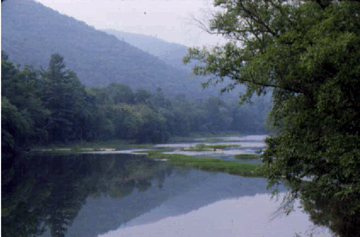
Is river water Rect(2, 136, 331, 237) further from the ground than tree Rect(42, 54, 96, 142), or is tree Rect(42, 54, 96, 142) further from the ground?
tree Rect(42, 54, 96, 142)

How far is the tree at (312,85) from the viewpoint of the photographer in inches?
544

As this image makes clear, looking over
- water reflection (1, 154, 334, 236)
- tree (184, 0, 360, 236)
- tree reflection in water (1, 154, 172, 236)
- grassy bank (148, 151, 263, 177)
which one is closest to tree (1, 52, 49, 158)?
tree reflection in water (1, 154, 172, 236)

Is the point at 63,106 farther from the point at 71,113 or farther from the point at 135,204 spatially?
the point at 135,204

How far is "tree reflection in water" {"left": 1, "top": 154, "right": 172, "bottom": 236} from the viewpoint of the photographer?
20927 millimetres

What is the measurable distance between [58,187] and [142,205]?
8.60m

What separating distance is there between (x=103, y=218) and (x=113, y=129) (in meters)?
84.2

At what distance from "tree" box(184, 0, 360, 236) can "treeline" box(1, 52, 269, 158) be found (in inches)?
1197

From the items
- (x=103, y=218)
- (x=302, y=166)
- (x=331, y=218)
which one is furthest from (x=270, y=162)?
(x=103, y=218)

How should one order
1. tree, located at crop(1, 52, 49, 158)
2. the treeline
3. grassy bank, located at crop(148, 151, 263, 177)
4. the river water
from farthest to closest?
the treeline, tree, located at crop(1, 52, 49, 158), grassy bank, located at crop(148, 151, 263, 177), the river water

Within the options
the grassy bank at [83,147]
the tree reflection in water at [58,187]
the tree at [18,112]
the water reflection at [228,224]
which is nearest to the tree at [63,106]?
the grassy bank at [83,147]

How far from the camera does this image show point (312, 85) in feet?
49.9

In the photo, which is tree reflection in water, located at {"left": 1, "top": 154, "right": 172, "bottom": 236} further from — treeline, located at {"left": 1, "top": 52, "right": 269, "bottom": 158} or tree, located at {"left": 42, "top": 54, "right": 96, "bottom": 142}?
tree, located at {"left": 42, "top": 54, "right": 96, "bottom": 142}

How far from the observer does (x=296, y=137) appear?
15797 millimetres

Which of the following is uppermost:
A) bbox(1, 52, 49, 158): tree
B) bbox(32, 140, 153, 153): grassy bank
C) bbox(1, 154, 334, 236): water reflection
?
bbox(1, 52, 49, 158): tree
